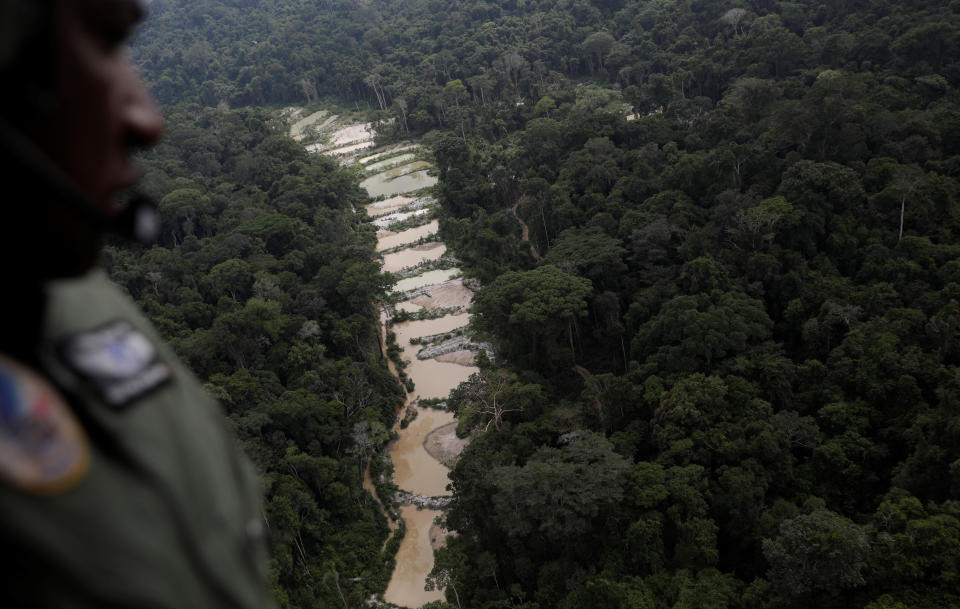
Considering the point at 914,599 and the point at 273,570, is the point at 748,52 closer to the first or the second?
the point at 914,599

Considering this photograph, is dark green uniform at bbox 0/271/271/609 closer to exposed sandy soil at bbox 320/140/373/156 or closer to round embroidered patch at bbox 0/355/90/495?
round embroidered patch at bbox 0/355/90/495

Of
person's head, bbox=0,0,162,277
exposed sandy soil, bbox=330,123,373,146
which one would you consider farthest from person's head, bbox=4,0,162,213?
exposed sandy soil, bbox=330,123,373,146

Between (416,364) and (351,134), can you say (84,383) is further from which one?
(351,134)

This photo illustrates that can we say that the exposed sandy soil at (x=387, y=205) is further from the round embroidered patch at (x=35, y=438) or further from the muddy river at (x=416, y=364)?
the round embroidered patch at (x=35, y=438)

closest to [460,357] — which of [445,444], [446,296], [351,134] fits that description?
[445,444]

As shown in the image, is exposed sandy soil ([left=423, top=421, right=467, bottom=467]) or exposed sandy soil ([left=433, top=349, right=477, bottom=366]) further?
exposed sandy soil ([left=433, top=349, right=477, bottom=366])

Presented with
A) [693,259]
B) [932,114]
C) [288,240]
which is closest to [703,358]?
[693,259]

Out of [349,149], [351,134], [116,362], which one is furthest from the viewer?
[351,134]
